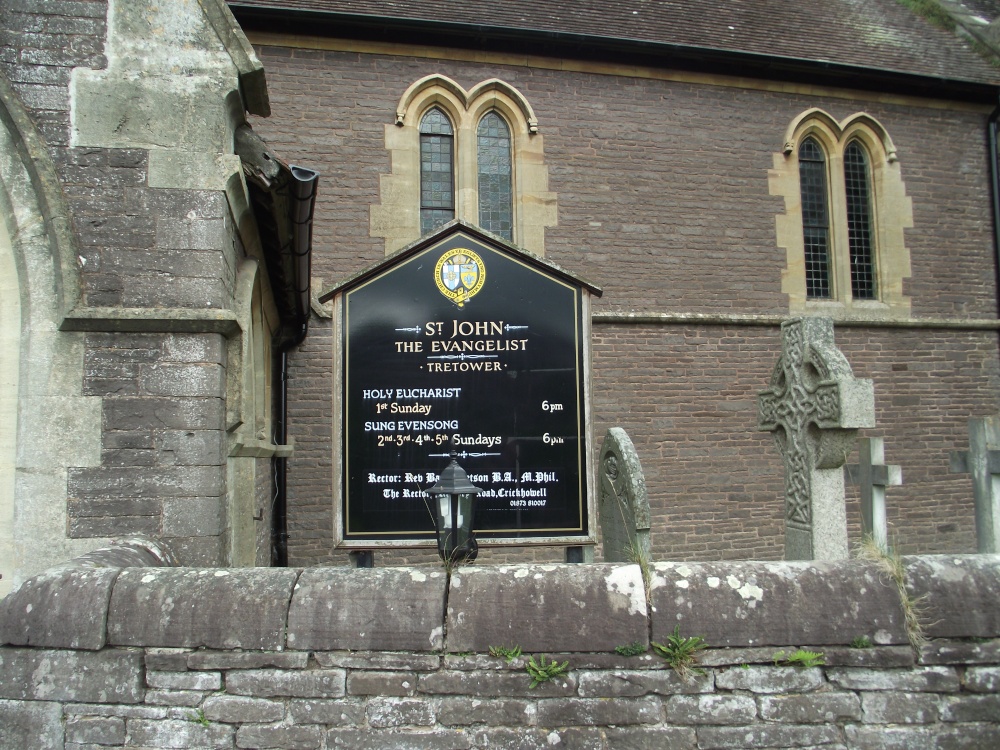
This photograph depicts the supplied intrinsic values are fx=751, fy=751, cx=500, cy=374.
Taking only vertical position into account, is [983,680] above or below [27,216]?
below

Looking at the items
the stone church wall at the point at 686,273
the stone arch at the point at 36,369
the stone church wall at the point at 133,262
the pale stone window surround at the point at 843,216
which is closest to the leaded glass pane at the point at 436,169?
the stone church wall at the point at 686,273

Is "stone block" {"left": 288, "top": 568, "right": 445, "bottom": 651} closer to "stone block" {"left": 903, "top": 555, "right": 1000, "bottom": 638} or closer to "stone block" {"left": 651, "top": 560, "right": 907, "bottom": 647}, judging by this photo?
"stone block" {"left": 651, "top": 560, "right": 907, "bottom": 647}

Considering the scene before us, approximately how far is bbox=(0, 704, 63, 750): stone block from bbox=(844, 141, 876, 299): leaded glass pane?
11.7 metres

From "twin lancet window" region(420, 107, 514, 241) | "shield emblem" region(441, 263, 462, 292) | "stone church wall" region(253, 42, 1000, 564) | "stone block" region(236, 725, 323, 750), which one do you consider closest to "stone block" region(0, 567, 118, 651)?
"stone block" region(236, 725, 323, 750)

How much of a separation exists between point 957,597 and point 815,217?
9.90 metres

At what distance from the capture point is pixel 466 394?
5.12 meters

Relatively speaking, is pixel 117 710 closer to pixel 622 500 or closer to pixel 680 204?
pixel 622 500

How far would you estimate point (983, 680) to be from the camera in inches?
107

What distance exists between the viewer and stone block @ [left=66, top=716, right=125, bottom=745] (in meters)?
2.64

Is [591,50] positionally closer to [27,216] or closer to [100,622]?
[27,216]

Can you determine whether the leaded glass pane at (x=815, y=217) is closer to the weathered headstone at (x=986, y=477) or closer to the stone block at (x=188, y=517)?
the weathered headstone at (x=986, y=477)

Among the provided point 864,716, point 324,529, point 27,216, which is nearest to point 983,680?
point 864,716

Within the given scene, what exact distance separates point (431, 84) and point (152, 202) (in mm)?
6655

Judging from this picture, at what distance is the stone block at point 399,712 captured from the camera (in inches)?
103
